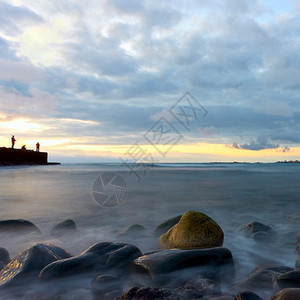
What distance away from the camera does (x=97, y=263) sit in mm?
3201

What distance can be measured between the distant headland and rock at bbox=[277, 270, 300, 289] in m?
51.2

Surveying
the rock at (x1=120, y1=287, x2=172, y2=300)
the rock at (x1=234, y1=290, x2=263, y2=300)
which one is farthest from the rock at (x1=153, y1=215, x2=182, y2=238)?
the rock at (x1=234, y1=290, x2=263, y2=300)

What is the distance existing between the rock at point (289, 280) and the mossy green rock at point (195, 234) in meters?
1.14

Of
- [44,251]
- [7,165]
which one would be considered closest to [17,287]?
[44,251]

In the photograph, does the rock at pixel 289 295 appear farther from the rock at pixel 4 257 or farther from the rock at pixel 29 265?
the rock at pixel 4 257

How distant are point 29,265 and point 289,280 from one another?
2897mm

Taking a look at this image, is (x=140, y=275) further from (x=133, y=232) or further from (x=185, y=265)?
(x=133, y=232)

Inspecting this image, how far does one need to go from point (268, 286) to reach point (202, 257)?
0.79 m

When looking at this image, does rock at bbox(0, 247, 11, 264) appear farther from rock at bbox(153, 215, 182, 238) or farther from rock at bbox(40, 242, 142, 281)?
rock at bbox(153, 215, 182, 238)

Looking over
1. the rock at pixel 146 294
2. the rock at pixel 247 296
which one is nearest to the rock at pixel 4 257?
the rock at pixel 146 294

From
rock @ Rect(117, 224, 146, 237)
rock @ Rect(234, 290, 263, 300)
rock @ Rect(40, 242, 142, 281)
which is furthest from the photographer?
rock @ Rect(117, 224, 146, 237)

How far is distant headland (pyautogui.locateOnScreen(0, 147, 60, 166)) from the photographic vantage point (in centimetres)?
4657

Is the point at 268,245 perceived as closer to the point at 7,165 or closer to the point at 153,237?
the point at 153,237

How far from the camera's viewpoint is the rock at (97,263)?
2934mm
